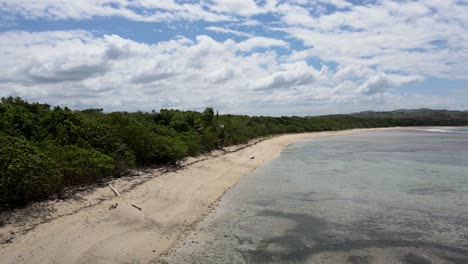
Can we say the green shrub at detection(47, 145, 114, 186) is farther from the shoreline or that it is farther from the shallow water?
the shallow water

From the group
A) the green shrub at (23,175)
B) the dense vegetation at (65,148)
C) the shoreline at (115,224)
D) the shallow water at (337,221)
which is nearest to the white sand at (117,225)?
the shoreline at (115,224)

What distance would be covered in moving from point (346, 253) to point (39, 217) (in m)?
7.47

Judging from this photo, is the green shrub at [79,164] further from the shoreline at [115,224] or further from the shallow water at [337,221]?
the shallow water at [337,221]

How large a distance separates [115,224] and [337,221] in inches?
247

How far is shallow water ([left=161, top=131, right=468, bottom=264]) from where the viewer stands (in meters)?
9.23

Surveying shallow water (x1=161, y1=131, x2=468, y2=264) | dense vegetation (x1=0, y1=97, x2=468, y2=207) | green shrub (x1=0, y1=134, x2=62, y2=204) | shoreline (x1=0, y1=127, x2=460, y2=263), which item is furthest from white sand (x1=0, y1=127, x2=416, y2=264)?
dense vegetation (x1=0, y1=97, x2=468, y2=207)

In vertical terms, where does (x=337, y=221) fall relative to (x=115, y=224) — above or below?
below

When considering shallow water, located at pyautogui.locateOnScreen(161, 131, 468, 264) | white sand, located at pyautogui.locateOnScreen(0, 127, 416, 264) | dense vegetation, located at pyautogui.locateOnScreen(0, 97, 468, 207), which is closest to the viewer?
white sand, located at pyautogui.locateOnScreen(0, 127, 416, 264)

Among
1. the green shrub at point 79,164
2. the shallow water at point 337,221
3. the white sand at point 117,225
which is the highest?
the green shrub at point 79,164

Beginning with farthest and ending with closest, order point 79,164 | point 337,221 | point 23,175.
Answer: point 79,164
point 337,221
point 23,175

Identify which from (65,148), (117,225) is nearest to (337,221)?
(117,225)

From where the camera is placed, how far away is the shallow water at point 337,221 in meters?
9.23

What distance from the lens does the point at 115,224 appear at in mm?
10375

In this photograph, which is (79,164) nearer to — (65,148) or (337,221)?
(65,148)
